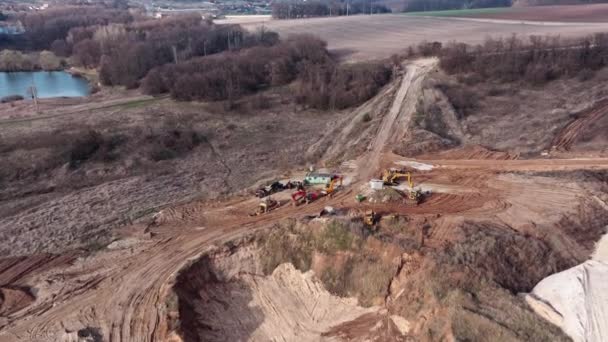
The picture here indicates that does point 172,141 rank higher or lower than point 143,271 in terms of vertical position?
higher

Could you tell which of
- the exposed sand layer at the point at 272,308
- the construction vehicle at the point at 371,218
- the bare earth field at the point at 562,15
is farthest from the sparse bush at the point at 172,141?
the bare earth field at the point at 562,15

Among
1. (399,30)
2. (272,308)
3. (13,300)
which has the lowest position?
(272,308)

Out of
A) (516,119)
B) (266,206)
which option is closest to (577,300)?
(266,206)

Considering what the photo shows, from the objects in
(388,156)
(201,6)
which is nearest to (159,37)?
(388,156)

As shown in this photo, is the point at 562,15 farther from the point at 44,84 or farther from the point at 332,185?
the point at 44,84

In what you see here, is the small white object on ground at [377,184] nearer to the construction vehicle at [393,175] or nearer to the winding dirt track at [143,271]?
the construction vehicle at [393,175]

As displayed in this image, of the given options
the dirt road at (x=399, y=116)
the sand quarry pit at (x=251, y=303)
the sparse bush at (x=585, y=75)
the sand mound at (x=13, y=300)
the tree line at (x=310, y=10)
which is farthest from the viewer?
the tree line at (x=310, y=10)
